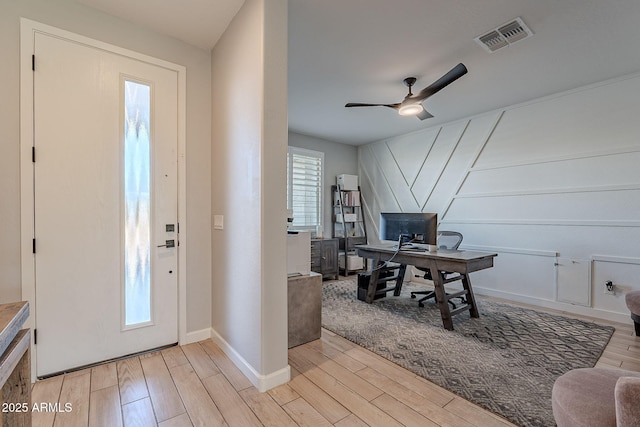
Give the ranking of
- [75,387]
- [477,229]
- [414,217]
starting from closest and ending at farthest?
[75,387] → [414,217] → [477,229]

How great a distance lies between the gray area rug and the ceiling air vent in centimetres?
271

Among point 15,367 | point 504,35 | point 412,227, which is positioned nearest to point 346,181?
point 412,227

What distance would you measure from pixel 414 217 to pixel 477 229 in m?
1.57

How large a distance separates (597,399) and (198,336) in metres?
2.69

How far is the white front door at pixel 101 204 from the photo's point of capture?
6.40 ft

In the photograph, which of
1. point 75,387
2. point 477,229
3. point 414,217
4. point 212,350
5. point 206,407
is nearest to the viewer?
point 206,407

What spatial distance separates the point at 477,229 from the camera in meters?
4.25

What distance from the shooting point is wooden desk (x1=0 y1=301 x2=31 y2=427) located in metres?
1.04

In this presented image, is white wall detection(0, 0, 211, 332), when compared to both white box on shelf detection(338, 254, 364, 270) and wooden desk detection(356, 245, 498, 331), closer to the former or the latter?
wooden desk detection(356, 245, 498, 331)

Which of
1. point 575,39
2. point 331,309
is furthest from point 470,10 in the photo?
point 331,309

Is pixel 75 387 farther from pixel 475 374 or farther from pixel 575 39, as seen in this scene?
pixel 575 39

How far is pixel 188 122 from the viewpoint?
252 centimetres

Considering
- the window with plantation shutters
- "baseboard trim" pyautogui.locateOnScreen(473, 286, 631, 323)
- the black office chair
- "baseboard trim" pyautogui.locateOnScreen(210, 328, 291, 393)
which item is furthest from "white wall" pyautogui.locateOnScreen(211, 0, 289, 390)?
"baseboard trim" pyautogui.locateOnScreen(473, 286, 631, 323)

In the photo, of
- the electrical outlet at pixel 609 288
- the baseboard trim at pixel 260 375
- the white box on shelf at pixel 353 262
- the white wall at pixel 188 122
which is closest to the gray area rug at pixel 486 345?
the electrical outlet at pixel 609 288
